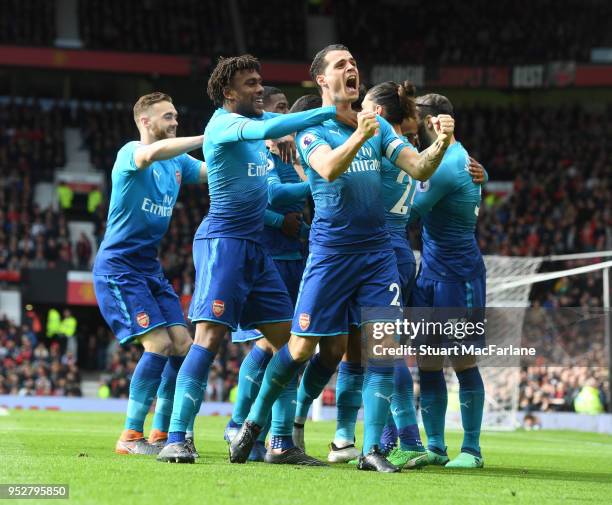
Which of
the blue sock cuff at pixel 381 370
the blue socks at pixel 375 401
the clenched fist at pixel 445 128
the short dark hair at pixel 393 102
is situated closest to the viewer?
the clenched fist at pixel 445 128

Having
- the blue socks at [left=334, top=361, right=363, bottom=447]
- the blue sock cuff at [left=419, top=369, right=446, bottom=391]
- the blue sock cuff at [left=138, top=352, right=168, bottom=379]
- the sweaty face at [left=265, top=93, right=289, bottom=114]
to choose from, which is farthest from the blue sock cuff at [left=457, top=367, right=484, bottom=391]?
the sweaty face at [left=265, top=93, right=289, bottom=114]

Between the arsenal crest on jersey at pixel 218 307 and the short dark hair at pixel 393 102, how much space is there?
1.80 meters

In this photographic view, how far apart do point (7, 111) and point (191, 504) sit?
3258 cm

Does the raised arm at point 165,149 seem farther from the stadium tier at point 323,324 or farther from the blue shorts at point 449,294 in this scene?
the blue shorts at point 449,294

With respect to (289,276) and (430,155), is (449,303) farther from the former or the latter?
(430,155)

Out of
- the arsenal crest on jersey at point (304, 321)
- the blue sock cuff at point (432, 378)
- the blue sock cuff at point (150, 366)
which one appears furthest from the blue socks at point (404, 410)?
the blue sock cuff at point (150, 366)

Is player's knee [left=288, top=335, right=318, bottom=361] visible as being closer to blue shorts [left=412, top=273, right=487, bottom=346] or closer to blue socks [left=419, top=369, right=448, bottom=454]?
blue shorts [left=412, top=273, right=487, bottom=346]

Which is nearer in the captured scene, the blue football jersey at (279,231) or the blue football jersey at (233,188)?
the blue football jersey at (233,188)

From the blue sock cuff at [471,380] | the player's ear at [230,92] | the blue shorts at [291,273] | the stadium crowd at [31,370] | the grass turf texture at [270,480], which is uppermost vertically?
the player's ear at [230,92]

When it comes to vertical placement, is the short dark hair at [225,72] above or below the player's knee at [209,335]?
above

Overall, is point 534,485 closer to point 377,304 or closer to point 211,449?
point 377,304

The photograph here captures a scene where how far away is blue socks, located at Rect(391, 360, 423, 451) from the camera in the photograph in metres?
7.94

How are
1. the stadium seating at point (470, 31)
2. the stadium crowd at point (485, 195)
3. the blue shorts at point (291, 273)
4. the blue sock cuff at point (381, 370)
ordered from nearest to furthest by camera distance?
the blue sock cuff at point (381, 370) < the blue shorts at point (291, 273) < the stadium crowd at point (485, 195) < the stadium seating at point (470, 31)

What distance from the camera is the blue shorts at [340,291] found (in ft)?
23.2
